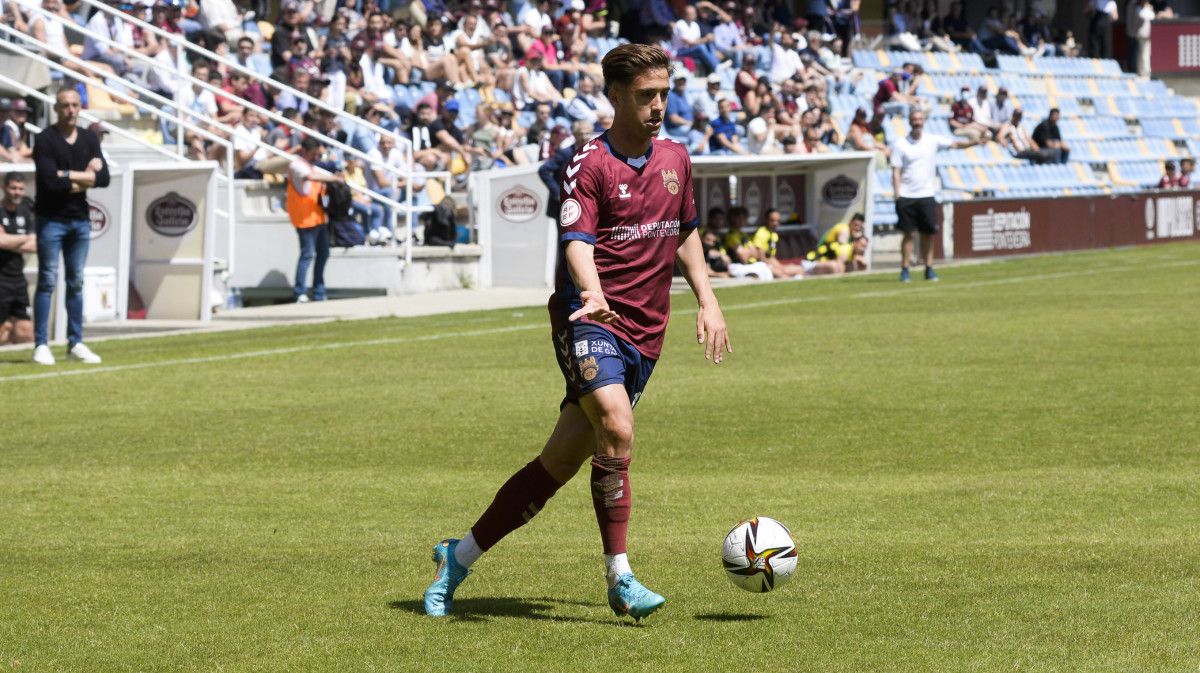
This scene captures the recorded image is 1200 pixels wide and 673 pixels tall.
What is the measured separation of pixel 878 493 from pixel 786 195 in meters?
22.7

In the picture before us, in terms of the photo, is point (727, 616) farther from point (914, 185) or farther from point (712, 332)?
point (914, 185)

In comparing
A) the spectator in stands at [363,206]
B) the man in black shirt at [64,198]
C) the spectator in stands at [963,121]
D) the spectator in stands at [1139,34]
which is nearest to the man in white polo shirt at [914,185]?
the spectator in stands at [363,206]

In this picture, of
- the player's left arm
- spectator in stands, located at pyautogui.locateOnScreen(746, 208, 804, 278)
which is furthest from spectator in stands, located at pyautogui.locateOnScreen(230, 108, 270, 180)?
the player's left arm

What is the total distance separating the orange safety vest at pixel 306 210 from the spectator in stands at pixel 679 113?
10.0 m

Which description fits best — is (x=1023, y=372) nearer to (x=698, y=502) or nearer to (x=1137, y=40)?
(x=698, y=502)

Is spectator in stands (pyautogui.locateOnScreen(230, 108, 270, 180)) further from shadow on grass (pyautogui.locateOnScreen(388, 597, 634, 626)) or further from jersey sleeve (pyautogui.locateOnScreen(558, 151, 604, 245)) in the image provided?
jersey sleeve (pyautogui.locateOnScreen(558, 151, 604, 245))

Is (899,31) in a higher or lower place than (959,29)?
lower

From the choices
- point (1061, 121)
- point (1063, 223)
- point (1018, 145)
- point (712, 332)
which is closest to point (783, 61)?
point (1018, 145)

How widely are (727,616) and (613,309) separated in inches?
44.9

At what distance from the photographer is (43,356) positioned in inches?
637

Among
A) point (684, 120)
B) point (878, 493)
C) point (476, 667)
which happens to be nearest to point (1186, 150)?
point (684, 120)

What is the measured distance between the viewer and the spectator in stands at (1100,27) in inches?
2119

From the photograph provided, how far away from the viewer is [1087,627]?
6.08m

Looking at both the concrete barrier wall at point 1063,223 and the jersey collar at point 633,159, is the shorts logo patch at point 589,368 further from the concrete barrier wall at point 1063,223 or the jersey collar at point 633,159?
the concrete barrier wall at point 1063,223
